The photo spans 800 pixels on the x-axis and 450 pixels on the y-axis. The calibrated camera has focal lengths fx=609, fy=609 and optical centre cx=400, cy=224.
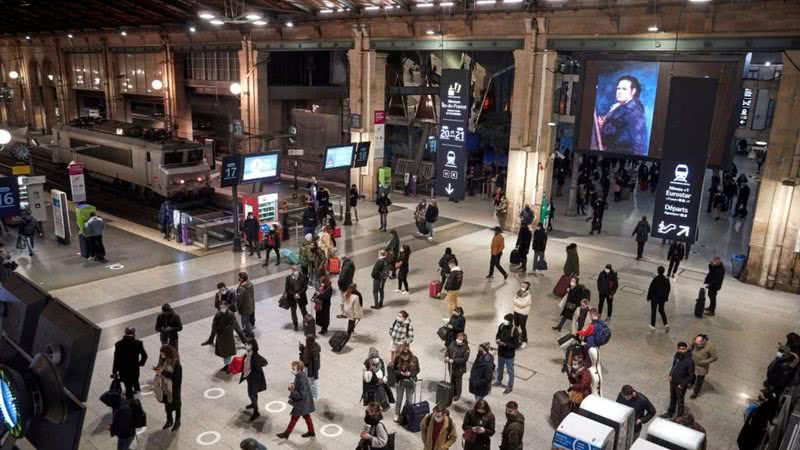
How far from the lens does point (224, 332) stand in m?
11.2

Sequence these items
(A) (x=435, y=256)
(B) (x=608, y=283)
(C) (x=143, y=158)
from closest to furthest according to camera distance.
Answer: (B) (x=608, y=283) < (A) (x=435, y=256) < (C) (x=143, y=158)

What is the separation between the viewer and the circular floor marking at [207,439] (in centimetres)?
940

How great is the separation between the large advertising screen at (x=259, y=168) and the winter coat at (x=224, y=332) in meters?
9.21

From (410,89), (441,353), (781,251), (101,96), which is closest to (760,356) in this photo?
(781,251)

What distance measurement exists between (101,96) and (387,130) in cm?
2627

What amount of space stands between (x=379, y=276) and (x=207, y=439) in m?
6.24

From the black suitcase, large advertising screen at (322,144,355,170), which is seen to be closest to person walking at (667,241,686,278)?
the black suitcase

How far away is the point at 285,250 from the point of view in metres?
18.9

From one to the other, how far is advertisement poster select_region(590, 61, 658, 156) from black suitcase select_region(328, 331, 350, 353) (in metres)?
9.90

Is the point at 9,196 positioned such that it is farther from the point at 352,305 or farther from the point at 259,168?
the point at 352,305

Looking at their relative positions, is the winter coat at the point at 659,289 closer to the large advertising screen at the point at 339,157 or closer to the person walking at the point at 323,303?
the person walking at the point at 323,303

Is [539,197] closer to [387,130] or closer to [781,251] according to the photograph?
[781,251]

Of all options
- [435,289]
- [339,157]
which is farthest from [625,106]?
[339,157]

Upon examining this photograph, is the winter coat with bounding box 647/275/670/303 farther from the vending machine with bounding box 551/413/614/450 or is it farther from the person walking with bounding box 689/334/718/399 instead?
the vending machine with bounding box 551/413/614/450
